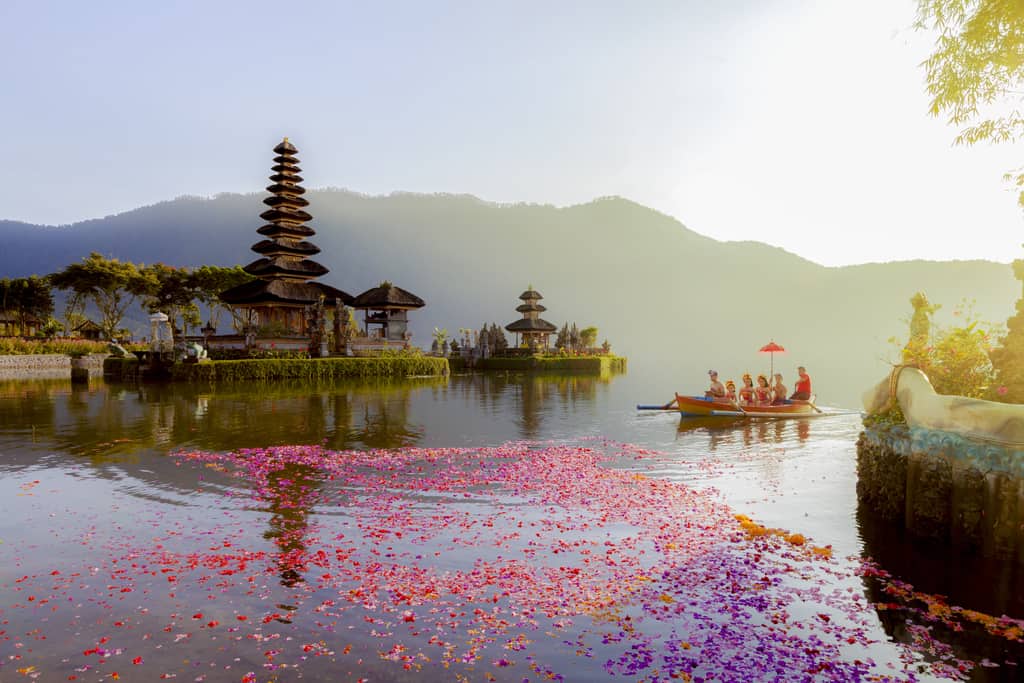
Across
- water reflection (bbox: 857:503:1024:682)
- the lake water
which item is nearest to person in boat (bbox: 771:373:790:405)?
the lake water

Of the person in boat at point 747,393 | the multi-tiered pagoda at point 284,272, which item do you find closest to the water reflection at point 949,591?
the person in boat at point 747,393

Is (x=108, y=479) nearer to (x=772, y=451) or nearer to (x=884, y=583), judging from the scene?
(x=884, y=583)

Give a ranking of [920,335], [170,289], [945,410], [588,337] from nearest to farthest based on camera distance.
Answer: [945,410]
[920,335]
[170,289]
[588,337]

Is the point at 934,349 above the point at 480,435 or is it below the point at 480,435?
above

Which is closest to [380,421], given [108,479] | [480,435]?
[480,435]

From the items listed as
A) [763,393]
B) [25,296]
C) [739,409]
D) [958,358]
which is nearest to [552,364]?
[763,393]

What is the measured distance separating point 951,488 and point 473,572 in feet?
21.4

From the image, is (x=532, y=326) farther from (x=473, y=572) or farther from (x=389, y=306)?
(x=473, y=572)

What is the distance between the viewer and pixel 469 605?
732cm

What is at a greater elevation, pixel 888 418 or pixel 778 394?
pixel 888 418

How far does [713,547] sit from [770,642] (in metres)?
2.95

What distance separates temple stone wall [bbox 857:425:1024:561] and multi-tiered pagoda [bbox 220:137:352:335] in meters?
47.7

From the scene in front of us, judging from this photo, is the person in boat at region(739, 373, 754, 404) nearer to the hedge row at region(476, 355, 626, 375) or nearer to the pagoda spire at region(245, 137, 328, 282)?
the hedge row at region(476, 355, 626, 375)

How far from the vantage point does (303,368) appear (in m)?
44.3
